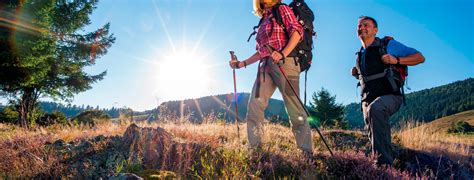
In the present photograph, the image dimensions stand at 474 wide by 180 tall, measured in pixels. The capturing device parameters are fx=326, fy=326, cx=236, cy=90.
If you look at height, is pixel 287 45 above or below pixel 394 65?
above

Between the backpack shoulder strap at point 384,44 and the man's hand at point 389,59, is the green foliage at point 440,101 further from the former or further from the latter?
the man's hand at point 389,59

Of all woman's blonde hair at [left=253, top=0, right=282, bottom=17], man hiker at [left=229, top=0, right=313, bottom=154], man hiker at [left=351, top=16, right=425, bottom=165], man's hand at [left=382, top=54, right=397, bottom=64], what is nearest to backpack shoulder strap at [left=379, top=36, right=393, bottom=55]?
man hiker at [left=351, top=16, right=425, bottom=165]

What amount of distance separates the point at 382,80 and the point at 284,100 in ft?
4.59

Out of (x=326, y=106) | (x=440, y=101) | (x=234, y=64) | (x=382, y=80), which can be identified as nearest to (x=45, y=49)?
(x=234, y=64)

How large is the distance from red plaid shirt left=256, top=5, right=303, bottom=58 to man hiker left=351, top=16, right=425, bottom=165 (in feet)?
3.68

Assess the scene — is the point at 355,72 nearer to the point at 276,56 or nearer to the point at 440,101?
the point at 276,56

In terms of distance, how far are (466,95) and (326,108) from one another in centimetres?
15660

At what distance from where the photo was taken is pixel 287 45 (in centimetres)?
452

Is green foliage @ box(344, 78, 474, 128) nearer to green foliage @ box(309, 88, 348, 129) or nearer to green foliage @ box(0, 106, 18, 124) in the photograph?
green foliage @ box(309, 88, 348, 129)

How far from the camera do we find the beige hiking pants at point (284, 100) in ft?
15.7

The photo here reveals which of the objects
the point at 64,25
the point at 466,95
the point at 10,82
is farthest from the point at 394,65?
the point at 466,95

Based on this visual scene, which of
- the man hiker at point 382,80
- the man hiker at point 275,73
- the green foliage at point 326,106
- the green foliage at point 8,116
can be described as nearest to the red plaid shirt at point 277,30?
the man hiker at point 275,73

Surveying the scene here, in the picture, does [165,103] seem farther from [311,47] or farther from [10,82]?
[10,82]

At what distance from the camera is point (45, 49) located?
1722 cm
